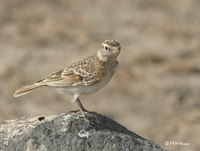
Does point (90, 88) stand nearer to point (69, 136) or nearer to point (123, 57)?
point (69, 136)

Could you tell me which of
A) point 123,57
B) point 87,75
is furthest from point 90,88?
point 123,57

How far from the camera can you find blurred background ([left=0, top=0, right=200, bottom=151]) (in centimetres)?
1656

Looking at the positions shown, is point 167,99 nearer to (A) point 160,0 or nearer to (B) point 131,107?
(B) point 131,107

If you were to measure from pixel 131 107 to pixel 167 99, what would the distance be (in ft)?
2.76

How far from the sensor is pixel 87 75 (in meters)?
9.41

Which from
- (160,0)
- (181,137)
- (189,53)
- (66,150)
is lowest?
(66,150)

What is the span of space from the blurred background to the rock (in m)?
4.81

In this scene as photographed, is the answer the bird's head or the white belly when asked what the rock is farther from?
the bird's head

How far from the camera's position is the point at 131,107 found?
55.9 feet

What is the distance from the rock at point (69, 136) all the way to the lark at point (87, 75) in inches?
12.8

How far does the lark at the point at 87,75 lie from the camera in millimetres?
9359

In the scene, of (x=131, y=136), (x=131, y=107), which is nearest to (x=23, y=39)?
(x=131, y=107)

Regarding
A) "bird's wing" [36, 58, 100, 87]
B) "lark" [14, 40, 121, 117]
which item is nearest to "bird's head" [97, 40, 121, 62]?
"lark" [14, 40, 121, 117]

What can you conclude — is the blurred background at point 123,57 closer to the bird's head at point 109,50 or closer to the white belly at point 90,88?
the bird's head at point 109,50
